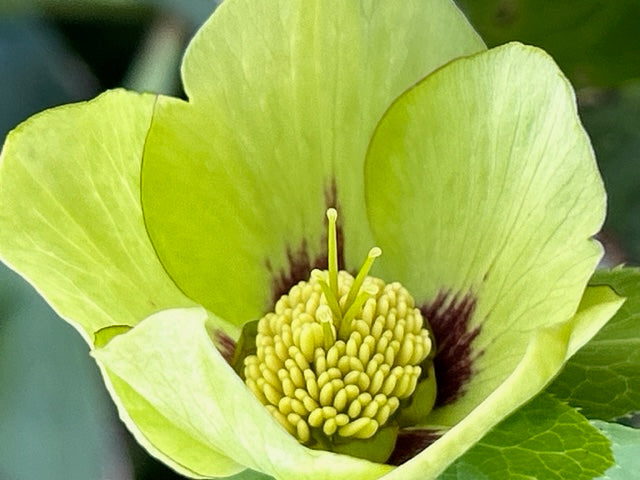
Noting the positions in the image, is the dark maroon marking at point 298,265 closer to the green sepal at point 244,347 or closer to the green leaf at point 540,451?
the green sepal at point 244,347

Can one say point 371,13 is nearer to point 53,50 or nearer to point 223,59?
point 223,59

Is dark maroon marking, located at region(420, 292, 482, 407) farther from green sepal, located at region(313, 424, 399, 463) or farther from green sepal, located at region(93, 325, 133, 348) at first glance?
green sepal, located at region(93, 325, 133, 348)

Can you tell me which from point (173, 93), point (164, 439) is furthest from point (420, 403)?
point (173, 93)

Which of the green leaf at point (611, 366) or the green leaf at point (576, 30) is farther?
the green leaf at point (576, 30)

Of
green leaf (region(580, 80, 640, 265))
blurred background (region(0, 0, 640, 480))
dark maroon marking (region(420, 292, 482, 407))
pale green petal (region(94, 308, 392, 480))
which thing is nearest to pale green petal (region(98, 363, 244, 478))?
pale green petal (region(94, 308, 392, 480))

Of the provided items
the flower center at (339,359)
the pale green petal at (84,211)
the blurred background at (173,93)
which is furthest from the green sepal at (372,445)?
the blurred background at (173,93)
